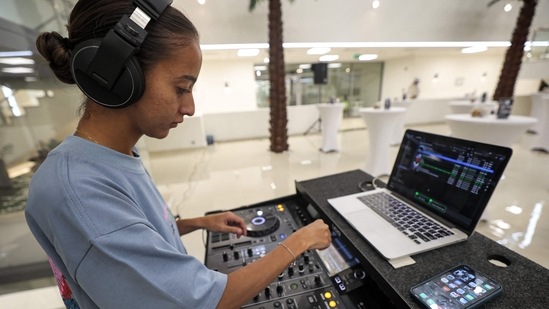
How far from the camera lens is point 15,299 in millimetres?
1317

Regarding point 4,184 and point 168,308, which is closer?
point 168,308

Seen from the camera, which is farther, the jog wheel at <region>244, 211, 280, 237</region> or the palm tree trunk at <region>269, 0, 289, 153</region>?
the palm tree trunk at <region>269, 0, 289, 153</region>

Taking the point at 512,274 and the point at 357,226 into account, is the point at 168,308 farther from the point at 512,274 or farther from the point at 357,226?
the point at 512,274

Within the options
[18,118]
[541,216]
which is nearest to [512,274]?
[541,216]

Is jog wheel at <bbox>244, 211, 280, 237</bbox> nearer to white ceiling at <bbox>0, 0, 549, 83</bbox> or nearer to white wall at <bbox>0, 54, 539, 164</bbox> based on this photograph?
white ceiling at <bbox>0, 0, 549, 83</bbox>

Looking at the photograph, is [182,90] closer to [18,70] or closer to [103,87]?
[103,87]

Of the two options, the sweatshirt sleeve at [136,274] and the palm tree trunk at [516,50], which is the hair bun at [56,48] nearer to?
the sweatshirt sleeve at [136,274]

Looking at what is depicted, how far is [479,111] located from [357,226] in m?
2.91

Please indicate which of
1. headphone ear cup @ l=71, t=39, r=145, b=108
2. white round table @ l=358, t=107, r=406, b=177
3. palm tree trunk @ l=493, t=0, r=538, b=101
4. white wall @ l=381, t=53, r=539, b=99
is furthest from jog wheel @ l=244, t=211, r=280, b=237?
white wall @ l=381, t=53, r=539, b=99

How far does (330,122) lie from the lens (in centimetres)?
443

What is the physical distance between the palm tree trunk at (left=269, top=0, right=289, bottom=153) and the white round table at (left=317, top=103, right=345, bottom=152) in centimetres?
77

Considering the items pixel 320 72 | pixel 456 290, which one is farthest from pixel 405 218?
pixel 320 72

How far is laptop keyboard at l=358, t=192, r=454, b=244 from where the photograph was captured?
24.7 inches

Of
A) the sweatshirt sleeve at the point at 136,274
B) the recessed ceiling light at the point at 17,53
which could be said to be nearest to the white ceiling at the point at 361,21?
the recessed ceiling light at the point at 17,53
